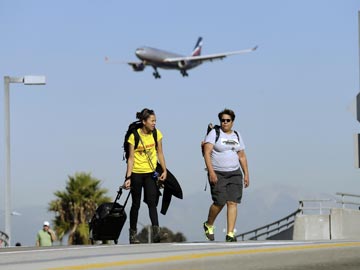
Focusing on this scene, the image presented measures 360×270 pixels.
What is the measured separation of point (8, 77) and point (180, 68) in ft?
316

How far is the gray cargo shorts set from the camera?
14.1 metres

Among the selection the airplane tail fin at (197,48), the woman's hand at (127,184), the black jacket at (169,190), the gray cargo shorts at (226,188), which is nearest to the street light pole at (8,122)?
the black jacket at (169,190)

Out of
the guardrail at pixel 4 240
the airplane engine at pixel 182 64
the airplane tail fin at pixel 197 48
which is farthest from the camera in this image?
the airplane tail fin at pixel 197 48

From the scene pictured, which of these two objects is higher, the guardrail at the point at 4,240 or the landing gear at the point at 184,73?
the landing gear at the point at 184,73

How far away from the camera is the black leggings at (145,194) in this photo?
14266 millimetres

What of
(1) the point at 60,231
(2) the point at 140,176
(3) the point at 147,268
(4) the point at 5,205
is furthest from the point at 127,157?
(1) the point at 60,231

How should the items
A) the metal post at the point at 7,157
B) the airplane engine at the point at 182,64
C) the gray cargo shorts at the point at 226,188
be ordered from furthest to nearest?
the airplane engine at the point at 182,64 < the metal post at the point at 7,157 < the gray cargo shorts at the point at 226,188

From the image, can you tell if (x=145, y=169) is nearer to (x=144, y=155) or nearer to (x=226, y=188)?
(x=144, y=155)

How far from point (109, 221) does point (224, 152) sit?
196cm

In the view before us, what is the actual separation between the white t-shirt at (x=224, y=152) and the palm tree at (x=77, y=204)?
2192 inches

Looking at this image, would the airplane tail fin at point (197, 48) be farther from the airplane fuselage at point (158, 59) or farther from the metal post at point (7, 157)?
the metal post at point (7, 157)

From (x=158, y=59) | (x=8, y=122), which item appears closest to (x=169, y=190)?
(x=8, y=122)

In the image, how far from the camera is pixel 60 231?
69.7 meters

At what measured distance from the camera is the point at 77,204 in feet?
230
